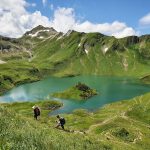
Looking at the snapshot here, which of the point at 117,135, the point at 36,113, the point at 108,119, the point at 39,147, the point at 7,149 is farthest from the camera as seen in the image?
the point at 108,119

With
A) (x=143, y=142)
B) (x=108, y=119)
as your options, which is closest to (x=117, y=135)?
(x=143, y=142)

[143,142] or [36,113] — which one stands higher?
[36,113]

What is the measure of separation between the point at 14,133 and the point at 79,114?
547 feet

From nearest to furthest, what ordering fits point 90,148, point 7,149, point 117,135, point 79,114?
1. point 7,149
2. point 90,148
3. point 117,135
4. point 79,114

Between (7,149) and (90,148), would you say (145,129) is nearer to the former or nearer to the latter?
(90,148)

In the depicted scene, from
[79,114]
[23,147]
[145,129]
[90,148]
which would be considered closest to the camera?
[23,147]

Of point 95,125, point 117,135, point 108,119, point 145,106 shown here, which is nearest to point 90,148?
point 117,135

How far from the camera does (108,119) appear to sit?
6688 inches

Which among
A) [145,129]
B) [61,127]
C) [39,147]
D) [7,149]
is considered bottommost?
[145,129]

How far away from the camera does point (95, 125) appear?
158 metres

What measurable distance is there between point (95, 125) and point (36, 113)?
102 m

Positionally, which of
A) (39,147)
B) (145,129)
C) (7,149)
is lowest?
(145,129)

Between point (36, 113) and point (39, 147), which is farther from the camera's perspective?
point (36, 113)

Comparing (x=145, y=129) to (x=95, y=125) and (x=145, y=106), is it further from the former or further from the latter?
(x=145, y=106)
